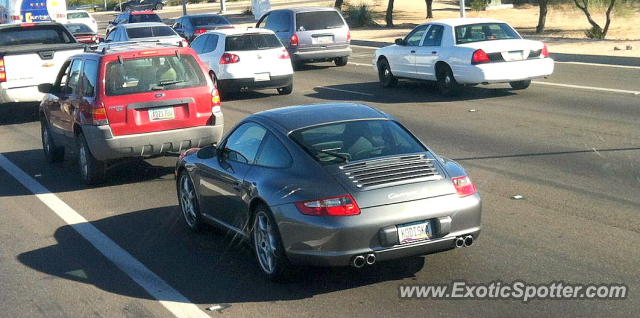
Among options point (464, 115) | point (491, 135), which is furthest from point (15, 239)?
point (464, 115)

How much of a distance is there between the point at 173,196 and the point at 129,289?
3.65 meters

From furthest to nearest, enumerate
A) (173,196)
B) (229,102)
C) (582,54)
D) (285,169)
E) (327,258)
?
(582,54)
(229,102)
(173,196)
(285,169)
(327,258)

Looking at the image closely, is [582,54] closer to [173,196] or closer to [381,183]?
[173,196]

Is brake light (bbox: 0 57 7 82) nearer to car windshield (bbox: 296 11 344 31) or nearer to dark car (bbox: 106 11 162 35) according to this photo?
car windshield (bbox: 296 11 344 31)

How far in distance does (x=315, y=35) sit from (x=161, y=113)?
14.8 meters

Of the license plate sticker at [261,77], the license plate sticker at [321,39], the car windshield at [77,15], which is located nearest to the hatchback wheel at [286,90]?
the license plate sticker at [261,77]

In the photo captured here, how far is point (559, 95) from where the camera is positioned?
18.4m

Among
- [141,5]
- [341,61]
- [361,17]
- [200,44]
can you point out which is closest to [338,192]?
[200,44]

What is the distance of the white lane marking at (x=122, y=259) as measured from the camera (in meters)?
6.93

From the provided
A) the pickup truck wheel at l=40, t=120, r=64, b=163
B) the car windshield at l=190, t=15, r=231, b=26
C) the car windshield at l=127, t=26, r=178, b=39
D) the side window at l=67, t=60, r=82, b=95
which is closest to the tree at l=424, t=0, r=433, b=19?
the car windshield at l=190, t=15, r=231, b=26

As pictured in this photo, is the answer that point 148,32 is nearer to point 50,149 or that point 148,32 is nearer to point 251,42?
point 251,42

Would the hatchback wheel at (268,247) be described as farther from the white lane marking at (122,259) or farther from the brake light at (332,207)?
the white lane marking at (122,259)

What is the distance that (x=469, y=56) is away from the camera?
18.2 metres

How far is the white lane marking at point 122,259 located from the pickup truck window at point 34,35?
8473 millimetres
